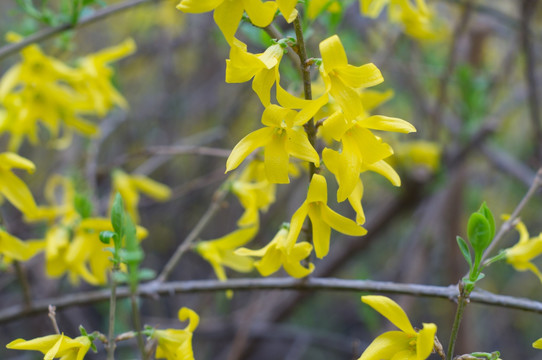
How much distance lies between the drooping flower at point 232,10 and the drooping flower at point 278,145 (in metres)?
0.12

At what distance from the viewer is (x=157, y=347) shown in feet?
2.70

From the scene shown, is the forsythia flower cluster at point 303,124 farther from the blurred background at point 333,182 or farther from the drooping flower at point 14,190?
the blurred background at point 333,182

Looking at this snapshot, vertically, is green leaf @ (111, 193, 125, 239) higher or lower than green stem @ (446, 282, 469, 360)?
higher

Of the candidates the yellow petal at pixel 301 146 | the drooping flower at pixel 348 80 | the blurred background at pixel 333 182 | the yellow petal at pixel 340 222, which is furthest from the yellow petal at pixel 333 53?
the blurred background at pixel 333 182

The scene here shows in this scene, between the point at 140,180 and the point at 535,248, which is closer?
the point at 535,248

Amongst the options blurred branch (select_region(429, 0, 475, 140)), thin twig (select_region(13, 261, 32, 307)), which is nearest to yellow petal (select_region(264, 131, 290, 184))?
thin twig (select_region(13, 261, 32, 307))

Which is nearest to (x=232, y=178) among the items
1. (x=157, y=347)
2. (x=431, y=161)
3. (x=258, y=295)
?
(x=157, y=347)

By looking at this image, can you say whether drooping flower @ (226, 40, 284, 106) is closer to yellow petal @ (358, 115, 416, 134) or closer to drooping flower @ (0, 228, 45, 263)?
yellow petal @ (358, 115, 416, 134)

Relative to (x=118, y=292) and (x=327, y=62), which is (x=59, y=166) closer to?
(x=118, y=292)

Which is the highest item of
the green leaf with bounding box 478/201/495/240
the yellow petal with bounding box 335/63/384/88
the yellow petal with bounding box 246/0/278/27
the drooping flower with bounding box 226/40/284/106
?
the yellow petal with bounding box 246/0/278/27

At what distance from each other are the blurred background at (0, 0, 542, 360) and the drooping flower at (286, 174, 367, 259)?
102 cm

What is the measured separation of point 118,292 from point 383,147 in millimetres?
749

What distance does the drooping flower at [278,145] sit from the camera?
0.67m

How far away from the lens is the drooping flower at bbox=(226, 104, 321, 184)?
67 centimetres
